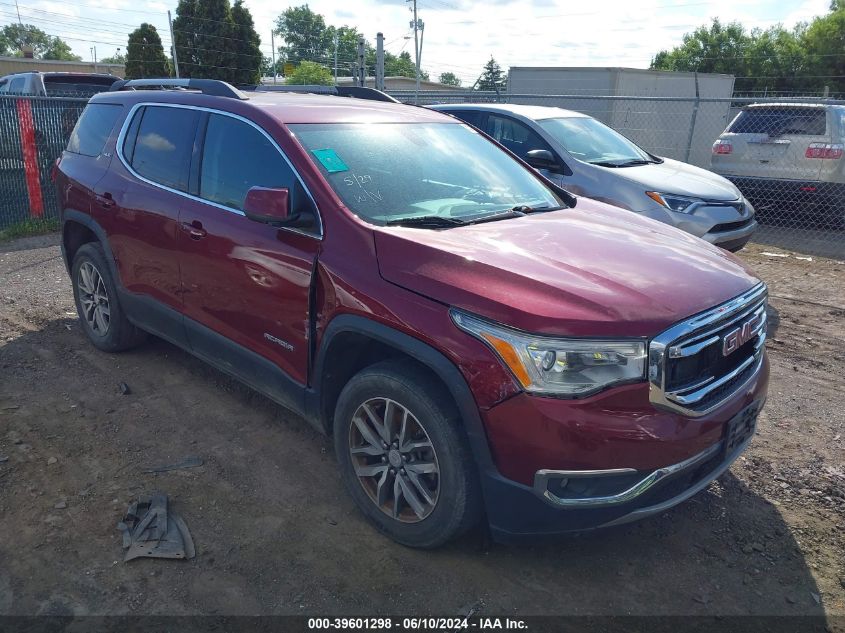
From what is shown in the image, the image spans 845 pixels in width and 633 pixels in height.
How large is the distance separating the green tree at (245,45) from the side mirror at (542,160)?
109ft

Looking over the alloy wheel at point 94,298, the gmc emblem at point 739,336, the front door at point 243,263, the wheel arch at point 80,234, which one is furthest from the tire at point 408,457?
the alloy wheel at point 94,298

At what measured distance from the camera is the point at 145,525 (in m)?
3.18

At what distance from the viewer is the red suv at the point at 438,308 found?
8.29 feet

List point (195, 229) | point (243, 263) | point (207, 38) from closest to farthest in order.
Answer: point (243, 263) → point (195, 229) → point (207, 38)

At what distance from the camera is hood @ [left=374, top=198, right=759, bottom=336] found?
255cm

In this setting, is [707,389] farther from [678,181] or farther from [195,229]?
[678,181]

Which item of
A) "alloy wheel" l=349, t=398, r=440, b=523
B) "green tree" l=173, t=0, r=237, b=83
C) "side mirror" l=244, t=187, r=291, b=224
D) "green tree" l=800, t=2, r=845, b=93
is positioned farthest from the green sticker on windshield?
"green tree" l=800, t=2, r=845, b=93

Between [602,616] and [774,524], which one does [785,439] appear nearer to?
[774,524]

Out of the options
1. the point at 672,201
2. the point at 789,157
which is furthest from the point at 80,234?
the point at 789,157

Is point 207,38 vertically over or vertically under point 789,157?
over

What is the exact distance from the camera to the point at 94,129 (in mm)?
5000

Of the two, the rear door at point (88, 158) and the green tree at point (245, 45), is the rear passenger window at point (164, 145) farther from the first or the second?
the green tree at point (245, 45)

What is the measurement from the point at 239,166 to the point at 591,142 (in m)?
5.19

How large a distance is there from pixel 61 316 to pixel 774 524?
572 centimetres
